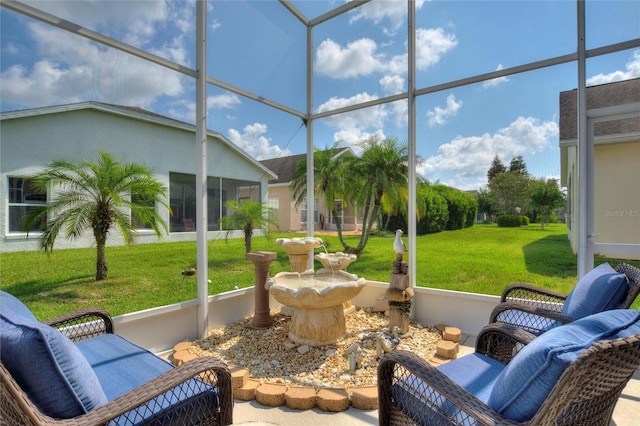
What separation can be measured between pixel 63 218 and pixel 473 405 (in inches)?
146

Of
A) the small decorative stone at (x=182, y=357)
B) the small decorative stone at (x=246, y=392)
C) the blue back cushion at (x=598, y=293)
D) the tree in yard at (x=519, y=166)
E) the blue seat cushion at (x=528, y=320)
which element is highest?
the tree in yard at (x=519, y=166)

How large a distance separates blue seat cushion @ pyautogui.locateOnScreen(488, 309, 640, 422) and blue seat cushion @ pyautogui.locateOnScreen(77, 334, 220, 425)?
1.29 meters

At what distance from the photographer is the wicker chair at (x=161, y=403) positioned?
3.50 ft

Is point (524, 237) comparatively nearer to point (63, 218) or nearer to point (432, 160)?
point (432, 160)

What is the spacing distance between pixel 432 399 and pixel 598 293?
1279mm

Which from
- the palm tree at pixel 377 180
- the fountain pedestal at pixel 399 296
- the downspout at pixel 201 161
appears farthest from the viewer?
the palm tree at pixel 377 180

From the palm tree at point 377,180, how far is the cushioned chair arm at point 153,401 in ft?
13.0

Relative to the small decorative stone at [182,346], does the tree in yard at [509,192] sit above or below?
above

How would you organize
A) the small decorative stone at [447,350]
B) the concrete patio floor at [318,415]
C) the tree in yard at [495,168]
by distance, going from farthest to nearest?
the tree in yard at [495,168] < the small decorative stone at [447,350] < the concrete patio floor at [318,415]

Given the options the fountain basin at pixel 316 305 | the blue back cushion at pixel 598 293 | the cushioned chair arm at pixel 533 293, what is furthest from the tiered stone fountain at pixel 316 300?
the blue back cushion at pixel 598 293

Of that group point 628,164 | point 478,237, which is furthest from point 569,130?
point 478,237

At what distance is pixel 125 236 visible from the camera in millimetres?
3547

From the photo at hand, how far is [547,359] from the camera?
105 cm

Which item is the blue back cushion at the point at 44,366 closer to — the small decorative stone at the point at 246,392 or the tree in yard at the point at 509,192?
the small decorative stone at the point at 246,392
